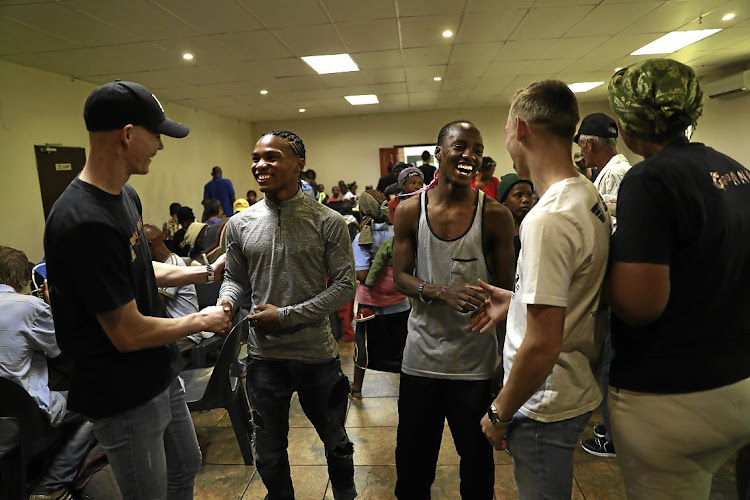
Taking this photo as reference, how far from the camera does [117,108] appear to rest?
4.38 ft

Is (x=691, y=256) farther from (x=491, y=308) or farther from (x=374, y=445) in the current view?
(x=374, y=445)

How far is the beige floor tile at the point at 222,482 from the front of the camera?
2.38m

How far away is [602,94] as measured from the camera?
11.5m

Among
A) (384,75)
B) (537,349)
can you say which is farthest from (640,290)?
(384,75)

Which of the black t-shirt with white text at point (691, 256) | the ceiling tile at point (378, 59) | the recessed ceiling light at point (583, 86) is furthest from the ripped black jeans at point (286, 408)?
the recessed ceiling light at point (583, 86)

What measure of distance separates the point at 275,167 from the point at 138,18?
3.95 m

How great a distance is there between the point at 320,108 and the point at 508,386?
36.3 feet

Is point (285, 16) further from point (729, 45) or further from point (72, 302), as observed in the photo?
point (729, 45)

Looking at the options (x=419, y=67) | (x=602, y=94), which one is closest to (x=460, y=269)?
(x=419, y=67)

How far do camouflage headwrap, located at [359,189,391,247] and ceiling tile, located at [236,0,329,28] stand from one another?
2.41 m

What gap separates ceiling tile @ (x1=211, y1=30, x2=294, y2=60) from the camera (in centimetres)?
527

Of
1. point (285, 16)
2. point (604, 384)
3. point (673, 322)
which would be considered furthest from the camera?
point (285, 16)

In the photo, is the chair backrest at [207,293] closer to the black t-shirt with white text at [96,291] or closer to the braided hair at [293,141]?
the braided hair at [293,141]

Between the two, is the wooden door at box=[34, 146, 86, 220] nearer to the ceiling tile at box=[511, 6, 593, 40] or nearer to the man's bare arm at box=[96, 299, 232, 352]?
the man's bare arm at box=[96, 299, 232, 352]
